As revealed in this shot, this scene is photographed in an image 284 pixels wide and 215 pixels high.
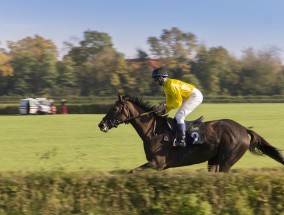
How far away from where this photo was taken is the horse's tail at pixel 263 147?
6848mm

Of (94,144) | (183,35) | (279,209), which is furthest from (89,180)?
(183,35)

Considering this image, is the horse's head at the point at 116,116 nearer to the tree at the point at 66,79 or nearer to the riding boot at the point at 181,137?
the riding boot at the point at 181,137

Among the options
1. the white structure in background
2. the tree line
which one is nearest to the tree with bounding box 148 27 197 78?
the tree line

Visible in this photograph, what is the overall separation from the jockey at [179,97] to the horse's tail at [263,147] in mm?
1001

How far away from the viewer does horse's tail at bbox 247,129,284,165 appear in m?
6.85

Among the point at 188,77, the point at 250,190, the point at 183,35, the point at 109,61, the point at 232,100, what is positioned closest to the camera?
the point at 250,190

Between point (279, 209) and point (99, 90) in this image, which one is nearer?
point (279, 209)

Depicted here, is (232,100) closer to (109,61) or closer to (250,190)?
(109,61)

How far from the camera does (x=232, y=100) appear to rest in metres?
56.2

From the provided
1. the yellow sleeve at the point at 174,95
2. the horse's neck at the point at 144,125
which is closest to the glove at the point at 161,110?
the horse's neck at the point at 144,125

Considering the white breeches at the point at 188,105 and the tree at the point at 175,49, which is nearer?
the white breeches at the point at 188,105

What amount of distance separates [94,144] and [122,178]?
938cm

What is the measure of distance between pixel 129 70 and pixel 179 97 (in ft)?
209

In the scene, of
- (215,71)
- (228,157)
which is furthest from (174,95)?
(215,71)
